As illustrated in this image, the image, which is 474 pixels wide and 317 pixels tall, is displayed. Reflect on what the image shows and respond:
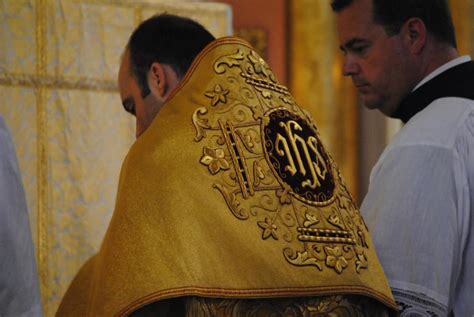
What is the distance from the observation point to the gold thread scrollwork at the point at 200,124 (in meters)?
2.02

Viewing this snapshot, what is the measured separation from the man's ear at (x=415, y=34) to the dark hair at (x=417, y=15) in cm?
1

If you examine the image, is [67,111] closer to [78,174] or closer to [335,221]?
[78,174]

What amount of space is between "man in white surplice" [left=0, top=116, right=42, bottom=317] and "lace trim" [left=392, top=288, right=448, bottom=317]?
978mm

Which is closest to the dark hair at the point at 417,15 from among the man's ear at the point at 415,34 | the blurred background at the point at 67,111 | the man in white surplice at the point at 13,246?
the man's ear at the point at 415,34

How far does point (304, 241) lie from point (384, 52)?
2.88 ft

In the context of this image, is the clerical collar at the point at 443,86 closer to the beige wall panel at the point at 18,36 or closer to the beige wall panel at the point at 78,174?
the beige wall panel at the point at 78,174

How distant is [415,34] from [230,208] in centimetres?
101

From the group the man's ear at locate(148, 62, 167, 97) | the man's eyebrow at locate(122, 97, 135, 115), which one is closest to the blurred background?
the man's eyebrow at locate(122, 97, 135, 115)

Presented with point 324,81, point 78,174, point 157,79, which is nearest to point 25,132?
point 78,174

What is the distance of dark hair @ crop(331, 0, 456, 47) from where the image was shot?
104 inches

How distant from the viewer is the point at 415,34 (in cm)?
267

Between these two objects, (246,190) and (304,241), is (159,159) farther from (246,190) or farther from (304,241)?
(304,241)

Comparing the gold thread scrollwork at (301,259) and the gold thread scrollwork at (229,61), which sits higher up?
the gold thread scrollwork at (229,61)

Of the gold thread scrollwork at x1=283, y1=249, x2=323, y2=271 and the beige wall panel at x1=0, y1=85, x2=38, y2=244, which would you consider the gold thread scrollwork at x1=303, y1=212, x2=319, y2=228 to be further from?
the beige wall panel at x1=0, y1=85, x2=38, y2=244
